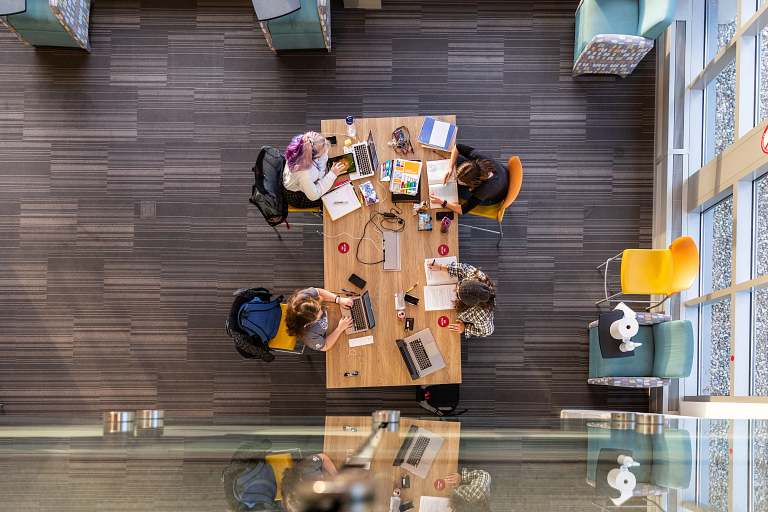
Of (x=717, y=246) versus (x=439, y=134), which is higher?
(x=439, y=134)

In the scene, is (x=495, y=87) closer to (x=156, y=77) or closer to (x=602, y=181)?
(x=602, y=181)

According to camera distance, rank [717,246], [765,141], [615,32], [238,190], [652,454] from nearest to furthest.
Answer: [652,454]
[765,141]
[717,246]
[615,32]
[238,190]

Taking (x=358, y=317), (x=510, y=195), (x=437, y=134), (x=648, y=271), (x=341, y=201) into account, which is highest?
(x=437, y=134)

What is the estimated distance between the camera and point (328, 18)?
4.34 metres

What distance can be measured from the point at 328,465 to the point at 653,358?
314 centimetres

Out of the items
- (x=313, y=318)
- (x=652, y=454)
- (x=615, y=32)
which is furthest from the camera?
(x=615, y=32)

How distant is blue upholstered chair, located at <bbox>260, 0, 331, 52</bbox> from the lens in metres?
4.11

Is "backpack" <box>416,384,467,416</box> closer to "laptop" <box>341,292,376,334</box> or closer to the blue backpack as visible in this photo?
"laptop" <box>341,292,376,334</box>

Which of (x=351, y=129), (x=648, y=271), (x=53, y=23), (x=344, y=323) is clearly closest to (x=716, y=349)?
(x=648, y=271)

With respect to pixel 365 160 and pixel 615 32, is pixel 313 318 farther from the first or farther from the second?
pixel 615 32

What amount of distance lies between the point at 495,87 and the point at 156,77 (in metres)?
3.37

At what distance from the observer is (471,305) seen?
331cm

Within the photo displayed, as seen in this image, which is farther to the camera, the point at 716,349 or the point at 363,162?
the point at 716,349

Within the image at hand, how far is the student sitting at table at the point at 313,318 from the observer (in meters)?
3.28
